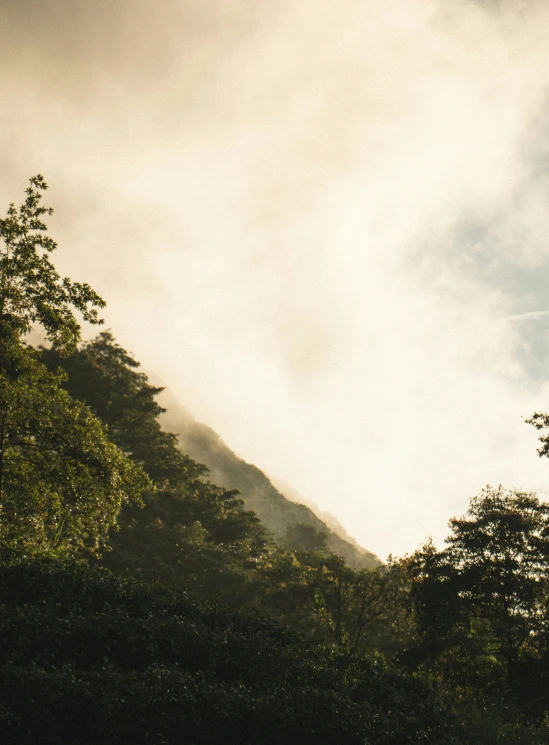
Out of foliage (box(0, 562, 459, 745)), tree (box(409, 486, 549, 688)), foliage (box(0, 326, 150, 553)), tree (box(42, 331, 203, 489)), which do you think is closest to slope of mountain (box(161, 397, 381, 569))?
tree (box(42, 331, 203, 489))

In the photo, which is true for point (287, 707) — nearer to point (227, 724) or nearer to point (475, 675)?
point (227, 724)

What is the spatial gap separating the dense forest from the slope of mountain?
293ft

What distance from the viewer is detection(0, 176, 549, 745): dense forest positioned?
6309mm

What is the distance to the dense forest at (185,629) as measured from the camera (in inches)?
248

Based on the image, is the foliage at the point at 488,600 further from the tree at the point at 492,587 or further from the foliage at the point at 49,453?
the foliage at the point at 49,453

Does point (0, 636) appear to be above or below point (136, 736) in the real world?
below

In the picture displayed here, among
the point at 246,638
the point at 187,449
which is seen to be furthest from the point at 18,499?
the point at 187,449

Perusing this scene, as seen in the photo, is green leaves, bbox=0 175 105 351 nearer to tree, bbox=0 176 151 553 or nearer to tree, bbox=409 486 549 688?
tree, bbox=0 176 151 553

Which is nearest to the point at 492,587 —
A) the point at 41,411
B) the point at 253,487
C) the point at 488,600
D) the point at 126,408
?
the point at 488,600

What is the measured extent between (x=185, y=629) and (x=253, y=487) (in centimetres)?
12468

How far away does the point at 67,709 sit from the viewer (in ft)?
19.1

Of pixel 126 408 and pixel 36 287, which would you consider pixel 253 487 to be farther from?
pixel 36 287

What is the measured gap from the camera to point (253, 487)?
428 feet

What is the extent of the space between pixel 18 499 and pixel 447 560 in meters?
22.8
